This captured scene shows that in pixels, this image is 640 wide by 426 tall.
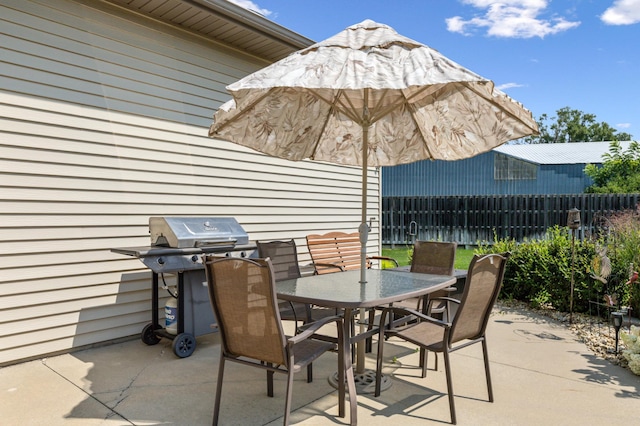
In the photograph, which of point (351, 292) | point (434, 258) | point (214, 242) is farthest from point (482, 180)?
point (351, 292)

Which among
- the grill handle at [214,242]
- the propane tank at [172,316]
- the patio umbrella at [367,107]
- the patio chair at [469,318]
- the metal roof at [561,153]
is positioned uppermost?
the metal roof at [561,153]

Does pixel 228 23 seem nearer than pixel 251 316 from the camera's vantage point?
No

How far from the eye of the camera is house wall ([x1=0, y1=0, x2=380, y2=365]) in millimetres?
3674

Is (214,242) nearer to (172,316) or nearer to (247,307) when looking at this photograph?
(172,316)

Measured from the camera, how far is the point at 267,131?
3754 mm

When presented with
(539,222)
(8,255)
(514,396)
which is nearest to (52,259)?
(8,255)

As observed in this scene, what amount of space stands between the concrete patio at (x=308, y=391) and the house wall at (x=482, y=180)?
55.7 ft

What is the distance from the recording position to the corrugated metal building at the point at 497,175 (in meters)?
20.3

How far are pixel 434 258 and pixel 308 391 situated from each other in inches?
68.3

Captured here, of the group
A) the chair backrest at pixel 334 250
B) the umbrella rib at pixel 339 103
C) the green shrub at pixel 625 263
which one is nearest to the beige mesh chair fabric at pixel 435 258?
the chair backrest at pixel 334 250

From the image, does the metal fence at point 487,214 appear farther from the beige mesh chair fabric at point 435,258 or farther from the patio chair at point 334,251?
the beige mesh chair fabric at point 435,258

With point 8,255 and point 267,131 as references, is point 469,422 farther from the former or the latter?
point 8,255

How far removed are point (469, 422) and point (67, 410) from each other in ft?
8.15

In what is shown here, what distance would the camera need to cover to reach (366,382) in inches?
127
